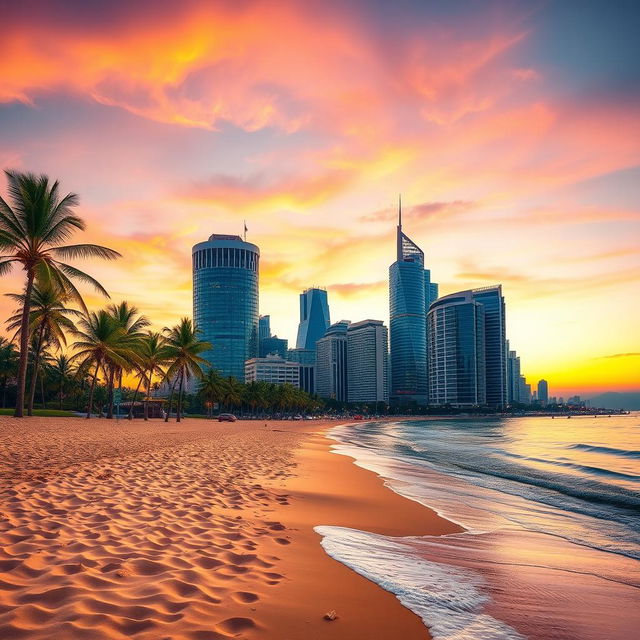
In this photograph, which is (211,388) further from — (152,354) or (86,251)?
(86,251)

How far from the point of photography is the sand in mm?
3590

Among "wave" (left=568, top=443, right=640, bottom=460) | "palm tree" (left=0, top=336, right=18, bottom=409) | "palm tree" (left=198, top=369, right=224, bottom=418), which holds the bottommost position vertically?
"wave" (left=568, top=443, right=640, bottom=460)

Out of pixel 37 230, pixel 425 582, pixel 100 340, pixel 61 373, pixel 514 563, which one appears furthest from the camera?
pixel 61 373

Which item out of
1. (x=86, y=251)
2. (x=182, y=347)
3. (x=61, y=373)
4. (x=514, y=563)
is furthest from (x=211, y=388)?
(x=514, y=563)

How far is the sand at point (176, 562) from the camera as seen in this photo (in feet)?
11.8

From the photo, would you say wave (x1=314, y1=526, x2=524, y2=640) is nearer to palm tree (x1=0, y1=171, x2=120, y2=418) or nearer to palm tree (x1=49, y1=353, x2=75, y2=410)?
palm tree (x1=0, y1=171, x2=120, y2=418)

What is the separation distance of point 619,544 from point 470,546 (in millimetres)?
3545

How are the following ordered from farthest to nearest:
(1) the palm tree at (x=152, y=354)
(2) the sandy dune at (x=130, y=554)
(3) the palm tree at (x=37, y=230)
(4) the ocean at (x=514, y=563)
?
(1) the palm tree at (x=152, y=354)
(3) the palm tree at (x=37, y=230)
(4) the ocean at (x=514, y=563)
(2) the sandy dune at (x=130, y=554)

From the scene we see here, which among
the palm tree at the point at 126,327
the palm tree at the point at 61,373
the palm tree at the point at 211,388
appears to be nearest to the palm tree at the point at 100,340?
→ the palm tree at the point at 126,327

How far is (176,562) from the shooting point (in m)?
4.82

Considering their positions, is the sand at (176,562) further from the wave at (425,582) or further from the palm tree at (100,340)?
the palm tree at (100,340)

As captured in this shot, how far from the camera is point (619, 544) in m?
8.83

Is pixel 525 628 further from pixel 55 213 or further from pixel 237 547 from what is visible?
pixel 55 213

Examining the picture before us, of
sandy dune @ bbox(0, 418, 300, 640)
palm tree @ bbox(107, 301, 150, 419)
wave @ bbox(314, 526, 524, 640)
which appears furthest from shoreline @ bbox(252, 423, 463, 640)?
palm tree @ bbox(107, 301, 150, 419)
